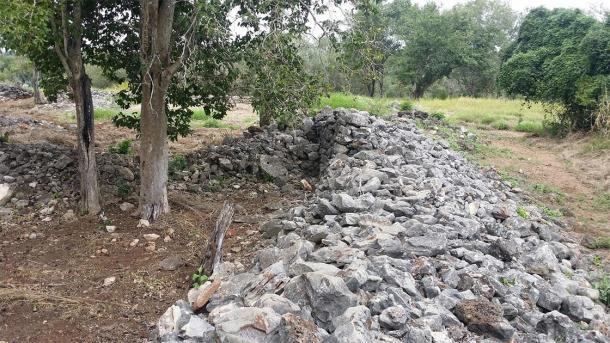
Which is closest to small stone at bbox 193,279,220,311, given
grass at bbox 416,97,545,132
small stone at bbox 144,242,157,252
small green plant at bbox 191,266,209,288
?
small green plant at bbox 191,266,209,288

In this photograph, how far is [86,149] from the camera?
22.3ft

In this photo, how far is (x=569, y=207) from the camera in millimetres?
8266

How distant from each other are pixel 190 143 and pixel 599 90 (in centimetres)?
1085

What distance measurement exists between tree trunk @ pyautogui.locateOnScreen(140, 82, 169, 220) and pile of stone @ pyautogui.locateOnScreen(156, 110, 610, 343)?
166 centimetres

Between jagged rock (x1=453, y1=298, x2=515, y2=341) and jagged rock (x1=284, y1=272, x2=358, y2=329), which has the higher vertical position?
jagged rock (x1=284, y1=272, x2=358, y2=329)

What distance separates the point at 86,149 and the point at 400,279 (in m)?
4.90

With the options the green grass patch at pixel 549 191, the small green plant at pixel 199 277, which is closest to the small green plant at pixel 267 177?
the small green plant at pixel 199 277

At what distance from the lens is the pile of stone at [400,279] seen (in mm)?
A: 3223

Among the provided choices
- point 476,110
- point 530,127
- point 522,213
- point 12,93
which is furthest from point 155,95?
point 12,93

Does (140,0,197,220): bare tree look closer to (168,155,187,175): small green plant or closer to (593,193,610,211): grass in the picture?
(168,155,187,175): small green plant

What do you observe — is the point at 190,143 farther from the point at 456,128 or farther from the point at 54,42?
the point at 456,128

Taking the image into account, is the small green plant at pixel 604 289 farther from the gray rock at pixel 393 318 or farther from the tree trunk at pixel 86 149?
the tree trunk at pixel 86 149

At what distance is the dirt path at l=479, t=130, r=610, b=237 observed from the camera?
7.95 m

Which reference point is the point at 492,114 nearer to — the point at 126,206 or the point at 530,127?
the point at 530,127
